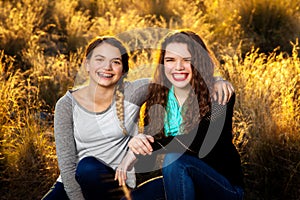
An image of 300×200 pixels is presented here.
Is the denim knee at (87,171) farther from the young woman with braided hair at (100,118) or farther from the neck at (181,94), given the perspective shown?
the neck at (181,94)

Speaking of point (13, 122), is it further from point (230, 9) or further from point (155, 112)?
point (230, 9)

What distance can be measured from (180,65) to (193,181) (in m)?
0.67

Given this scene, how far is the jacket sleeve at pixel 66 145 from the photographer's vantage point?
3033 mm

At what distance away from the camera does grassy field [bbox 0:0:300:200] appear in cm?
371

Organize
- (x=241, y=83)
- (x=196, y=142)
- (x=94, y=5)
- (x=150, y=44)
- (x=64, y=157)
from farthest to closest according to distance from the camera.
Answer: (x=94, y=5), (x=150, y=44), (x=241, y=83), (x=64, y=157), (x=196, y=142)

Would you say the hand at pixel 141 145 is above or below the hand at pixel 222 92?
below

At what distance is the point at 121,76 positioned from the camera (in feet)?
10.1

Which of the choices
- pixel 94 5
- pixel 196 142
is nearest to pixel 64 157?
pixel 196 142

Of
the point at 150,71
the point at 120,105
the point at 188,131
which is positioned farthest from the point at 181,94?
the point at 150,71

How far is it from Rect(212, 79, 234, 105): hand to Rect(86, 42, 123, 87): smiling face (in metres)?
0.62

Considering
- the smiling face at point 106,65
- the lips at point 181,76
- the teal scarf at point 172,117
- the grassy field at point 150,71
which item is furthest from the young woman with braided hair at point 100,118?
the grassy field at point 150,71

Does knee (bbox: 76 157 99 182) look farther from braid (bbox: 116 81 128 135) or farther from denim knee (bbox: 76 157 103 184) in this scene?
braid (bbox: 116 81 128 135)

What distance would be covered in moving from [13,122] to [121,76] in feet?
4.40

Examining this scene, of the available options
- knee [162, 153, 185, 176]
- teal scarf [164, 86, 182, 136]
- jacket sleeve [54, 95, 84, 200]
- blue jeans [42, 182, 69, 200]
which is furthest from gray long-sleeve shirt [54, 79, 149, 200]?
knee [162, 153, 185, 176]
